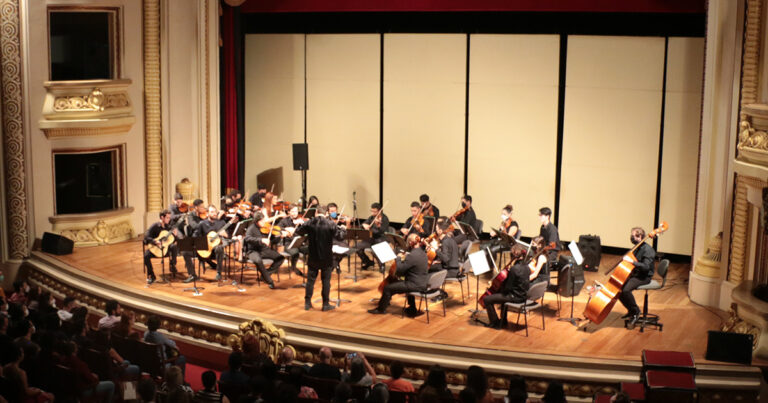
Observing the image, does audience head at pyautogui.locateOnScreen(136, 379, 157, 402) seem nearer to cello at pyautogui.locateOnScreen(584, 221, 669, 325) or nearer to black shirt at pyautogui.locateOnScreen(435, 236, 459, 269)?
black shirt at pyautogui.locateOnScreen(435, 236, 459, 269)

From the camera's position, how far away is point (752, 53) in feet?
33.9

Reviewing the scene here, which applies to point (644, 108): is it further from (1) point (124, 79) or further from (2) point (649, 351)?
(1) point (124, 79)

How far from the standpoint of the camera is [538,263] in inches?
404

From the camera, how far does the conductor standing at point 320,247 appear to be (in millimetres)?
10562

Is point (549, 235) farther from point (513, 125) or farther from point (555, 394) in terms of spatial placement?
point (555, 394)

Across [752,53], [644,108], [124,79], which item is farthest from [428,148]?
[752,53]

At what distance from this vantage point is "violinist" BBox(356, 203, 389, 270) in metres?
12.6

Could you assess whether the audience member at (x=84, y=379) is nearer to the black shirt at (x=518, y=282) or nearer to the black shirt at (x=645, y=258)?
the black shirt at (x=518, y=282)

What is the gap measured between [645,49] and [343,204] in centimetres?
555

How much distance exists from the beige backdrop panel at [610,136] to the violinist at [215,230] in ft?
16.5

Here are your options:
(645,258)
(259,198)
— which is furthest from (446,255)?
(259,198)

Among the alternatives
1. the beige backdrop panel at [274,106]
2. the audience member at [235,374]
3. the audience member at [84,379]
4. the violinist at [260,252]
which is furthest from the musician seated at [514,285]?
the beige backdrop panel at [274,106]

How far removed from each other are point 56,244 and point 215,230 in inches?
114

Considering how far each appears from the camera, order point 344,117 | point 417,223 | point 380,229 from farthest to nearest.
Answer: point 344,117, point 380,229, point 417,223
